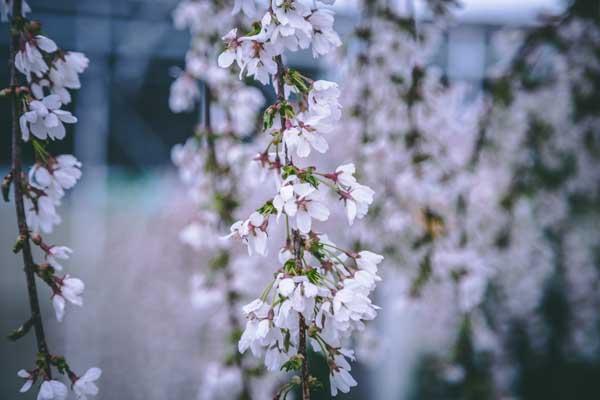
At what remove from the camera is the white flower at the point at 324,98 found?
2.50 feet

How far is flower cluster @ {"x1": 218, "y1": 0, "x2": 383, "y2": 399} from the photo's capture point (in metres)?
0.72

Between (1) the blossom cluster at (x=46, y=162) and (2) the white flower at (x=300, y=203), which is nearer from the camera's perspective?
(2) the white flower at (x=300, y=203)

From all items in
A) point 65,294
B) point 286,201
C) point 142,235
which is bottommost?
point 142,235

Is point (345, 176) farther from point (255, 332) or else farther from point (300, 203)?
point (255, 332)

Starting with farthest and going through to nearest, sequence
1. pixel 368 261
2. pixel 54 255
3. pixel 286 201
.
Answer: pixel 54 255 → pixel 368 261 → pixel 286 201

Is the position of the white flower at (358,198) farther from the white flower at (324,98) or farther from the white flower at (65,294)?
the white flower at (65,294)

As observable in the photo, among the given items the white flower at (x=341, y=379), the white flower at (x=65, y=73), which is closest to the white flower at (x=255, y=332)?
the white flower at (x=341, y=379)

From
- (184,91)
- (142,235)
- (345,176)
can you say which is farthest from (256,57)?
(142,235)

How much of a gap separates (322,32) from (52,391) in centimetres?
68

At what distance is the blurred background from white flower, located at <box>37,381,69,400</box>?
4.12 feet

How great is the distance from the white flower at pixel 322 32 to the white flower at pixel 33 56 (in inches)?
16.7

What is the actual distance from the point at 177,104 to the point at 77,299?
85cm

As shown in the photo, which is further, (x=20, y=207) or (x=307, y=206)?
(x=20, y=207)

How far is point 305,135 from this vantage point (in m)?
0.76
